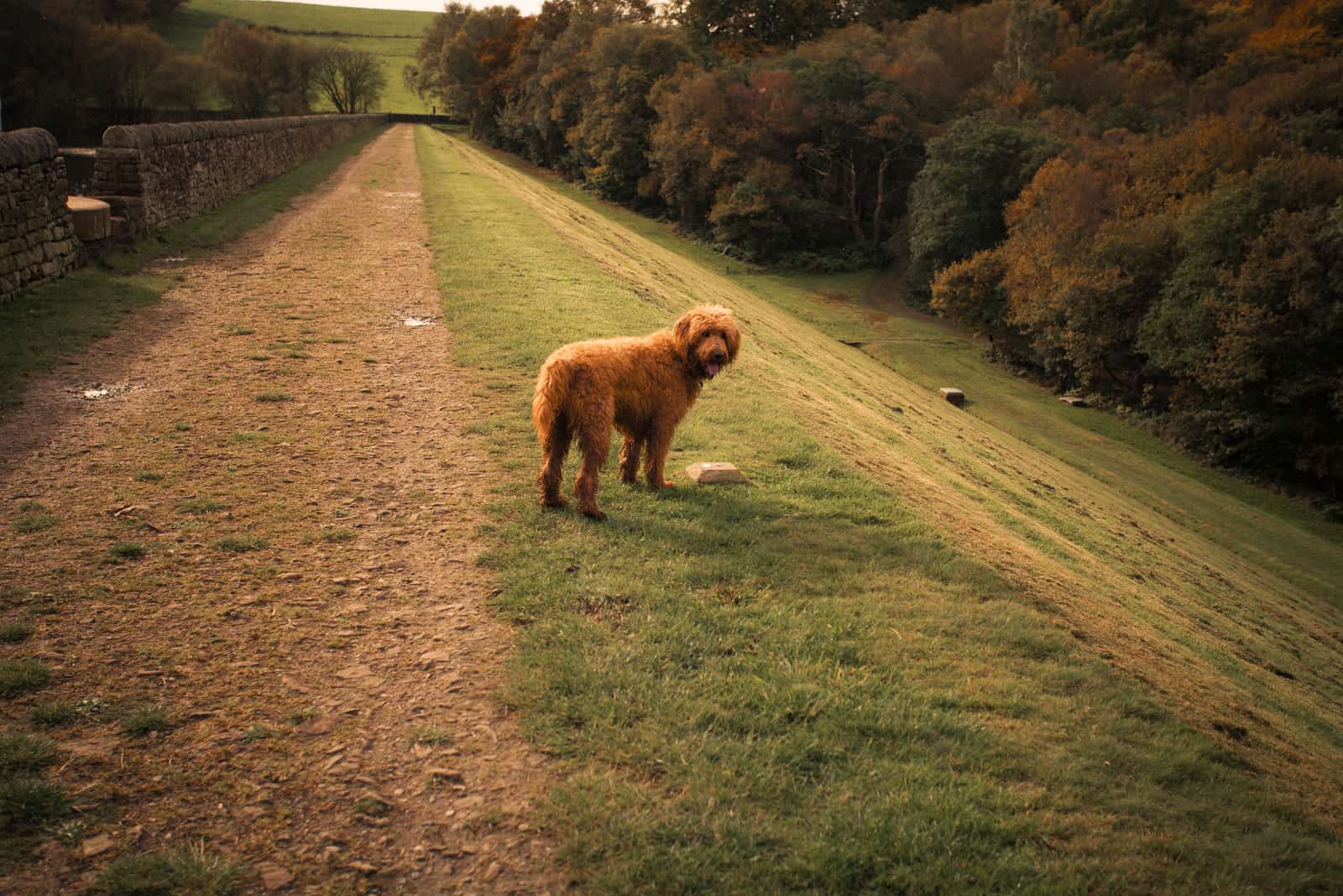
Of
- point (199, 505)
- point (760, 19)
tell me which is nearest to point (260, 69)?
point (760, 19)

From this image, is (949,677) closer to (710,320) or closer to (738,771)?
(738,771)

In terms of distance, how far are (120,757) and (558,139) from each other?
3198 inches

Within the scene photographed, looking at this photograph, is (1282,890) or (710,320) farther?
(710,320)

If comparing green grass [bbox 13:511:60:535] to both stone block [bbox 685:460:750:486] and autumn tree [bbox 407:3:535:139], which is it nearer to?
stone block [bbox 685:460:750:486]

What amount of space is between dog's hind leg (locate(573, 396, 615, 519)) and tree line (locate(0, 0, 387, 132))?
66663 millimetres

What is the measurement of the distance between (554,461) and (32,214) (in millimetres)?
10657

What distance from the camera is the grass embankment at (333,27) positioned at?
342 ft

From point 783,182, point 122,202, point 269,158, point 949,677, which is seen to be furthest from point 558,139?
point 949,677

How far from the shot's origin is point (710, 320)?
7223 mm

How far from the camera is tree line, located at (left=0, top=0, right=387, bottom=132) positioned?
5328 cm

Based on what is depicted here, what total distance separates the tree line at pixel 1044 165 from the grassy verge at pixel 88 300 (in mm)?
28851

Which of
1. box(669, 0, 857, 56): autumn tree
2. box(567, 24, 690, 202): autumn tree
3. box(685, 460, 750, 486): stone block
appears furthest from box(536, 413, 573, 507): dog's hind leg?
box(669, 0, 857, 56): autumn tree

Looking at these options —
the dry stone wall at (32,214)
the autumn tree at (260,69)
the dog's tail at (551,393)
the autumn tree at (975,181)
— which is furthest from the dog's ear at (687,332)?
the autumn tree at (260,69)

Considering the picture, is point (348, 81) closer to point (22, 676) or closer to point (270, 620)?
point (270, 620)
